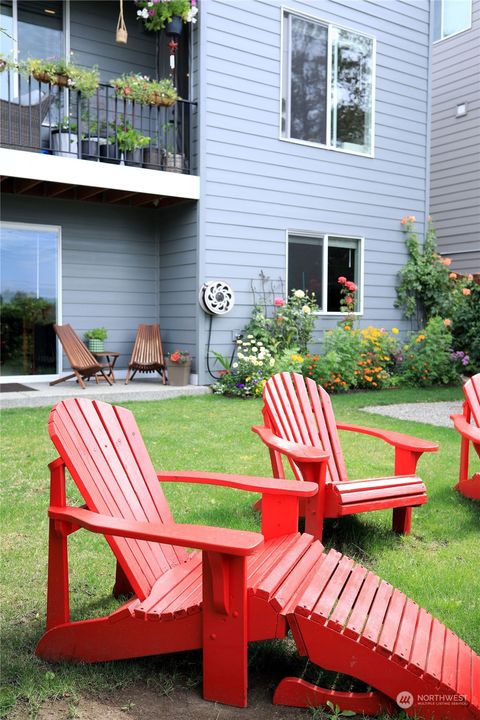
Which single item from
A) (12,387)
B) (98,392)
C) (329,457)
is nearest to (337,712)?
(329,457)

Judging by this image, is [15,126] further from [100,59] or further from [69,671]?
[69,671]

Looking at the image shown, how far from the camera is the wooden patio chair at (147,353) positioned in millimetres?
9305

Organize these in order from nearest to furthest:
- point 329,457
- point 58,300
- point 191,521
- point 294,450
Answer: point 294,450
point 329,457
point 191,521
point 58,300

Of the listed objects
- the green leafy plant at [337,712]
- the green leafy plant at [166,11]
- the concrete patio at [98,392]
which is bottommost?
the green leafy plant at [337,712]

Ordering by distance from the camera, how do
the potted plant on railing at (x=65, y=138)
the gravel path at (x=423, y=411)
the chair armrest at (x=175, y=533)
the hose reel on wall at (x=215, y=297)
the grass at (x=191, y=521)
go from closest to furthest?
1. the chair armrest at (x=175, y=533)
2. the grass at (x=191, y=521)
3. the gravel path at (x=423, y=411)
4. the potted plant on railing at (x=65, y=138)
5. the hose reel on wall at (x=215, y=297)

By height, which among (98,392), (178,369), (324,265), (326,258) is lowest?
(98,392)

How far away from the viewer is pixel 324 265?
34.8ft

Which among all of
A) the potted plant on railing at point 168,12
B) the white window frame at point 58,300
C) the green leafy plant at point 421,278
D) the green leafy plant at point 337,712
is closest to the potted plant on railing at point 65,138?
the white window frame at point 58,300

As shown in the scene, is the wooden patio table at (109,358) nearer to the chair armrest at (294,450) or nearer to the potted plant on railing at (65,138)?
the potted plant on railing at (65,138)

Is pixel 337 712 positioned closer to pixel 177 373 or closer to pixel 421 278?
pixel 177 373

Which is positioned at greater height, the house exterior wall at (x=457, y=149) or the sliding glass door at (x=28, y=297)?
the house exterior wall at (x=457, y=149)

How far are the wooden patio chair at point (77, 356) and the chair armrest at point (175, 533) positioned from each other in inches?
248

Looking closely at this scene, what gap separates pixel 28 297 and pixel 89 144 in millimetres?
2266

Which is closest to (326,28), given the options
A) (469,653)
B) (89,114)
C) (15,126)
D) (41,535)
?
(89,114)
